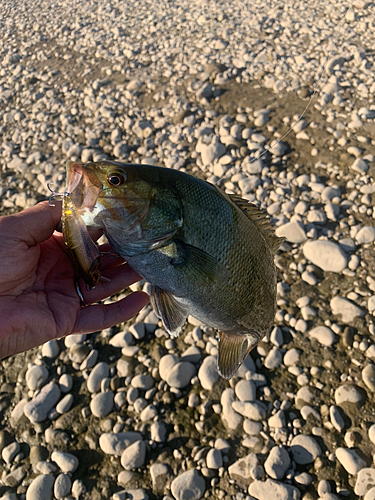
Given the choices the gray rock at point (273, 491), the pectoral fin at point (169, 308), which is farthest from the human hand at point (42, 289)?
the gray rock at point (273, 491)

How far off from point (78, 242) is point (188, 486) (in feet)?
7.36

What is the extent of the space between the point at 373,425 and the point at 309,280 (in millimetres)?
1563

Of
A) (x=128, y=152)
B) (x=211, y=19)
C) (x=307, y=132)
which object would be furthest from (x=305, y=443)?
→ (x=211, y=19)

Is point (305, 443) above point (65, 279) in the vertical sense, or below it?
below

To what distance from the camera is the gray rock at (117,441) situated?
3.56m

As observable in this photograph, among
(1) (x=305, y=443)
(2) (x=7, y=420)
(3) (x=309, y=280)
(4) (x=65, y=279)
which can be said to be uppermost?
(4) (x=65, y=279)

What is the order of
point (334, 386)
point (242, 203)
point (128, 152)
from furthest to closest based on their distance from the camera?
point (128, 152) → point (334, 386) → point (242, 203)

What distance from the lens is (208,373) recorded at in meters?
3.90

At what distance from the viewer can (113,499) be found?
3.32 meters

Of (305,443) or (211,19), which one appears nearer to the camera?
(305,443)

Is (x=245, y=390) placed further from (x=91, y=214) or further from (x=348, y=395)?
(x=91, y=214)

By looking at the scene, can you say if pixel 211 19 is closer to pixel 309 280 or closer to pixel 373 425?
pixel 309 280

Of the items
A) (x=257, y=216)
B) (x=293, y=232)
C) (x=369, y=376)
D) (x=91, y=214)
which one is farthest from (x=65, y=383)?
(x=293, y=232)

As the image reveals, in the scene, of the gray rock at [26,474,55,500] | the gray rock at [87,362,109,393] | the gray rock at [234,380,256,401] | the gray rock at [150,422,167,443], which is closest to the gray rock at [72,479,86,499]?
the gray rock at [26,474,55,500]
